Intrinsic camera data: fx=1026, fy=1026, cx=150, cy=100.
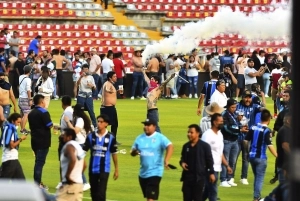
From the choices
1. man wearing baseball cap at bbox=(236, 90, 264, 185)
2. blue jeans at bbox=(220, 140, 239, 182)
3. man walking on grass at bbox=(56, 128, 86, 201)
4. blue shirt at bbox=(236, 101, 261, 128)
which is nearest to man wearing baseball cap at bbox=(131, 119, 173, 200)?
man walking on grass at bbox=(56, 128, 86, 201)

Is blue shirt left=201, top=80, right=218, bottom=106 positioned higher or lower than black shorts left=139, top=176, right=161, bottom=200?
higher

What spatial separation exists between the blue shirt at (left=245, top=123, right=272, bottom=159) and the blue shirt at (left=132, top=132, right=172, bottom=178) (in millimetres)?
2637

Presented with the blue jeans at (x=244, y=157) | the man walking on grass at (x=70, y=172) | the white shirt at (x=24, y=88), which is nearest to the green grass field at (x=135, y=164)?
the blue jeans at (x=244, y=157)

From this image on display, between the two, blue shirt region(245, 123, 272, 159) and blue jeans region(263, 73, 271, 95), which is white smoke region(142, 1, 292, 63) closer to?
blue jeans region(263, 73, 271, 95)

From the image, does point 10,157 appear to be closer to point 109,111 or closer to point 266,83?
point 109,111

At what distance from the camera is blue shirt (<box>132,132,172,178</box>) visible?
1377 centimetres

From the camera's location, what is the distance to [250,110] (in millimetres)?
18875

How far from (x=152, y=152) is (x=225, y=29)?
26.1m

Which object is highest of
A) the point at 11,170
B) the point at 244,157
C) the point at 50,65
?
the point at 50,65

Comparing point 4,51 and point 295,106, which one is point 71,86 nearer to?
point 4,51

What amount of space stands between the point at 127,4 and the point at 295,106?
44789mm

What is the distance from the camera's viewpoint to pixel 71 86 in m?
40.2

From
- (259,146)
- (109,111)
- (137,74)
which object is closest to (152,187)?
(259,146)

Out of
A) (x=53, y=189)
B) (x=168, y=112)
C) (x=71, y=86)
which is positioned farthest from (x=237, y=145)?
(x=71, y=86)
